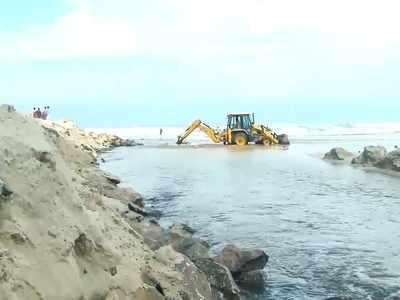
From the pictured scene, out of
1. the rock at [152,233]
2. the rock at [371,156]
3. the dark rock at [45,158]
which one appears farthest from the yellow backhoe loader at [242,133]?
the dark rock at [45,158]

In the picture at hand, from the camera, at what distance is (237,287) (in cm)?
744

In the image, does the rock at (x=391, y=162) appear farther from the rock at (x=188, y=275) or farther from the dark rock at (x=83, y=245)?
the dark rock at (x=83, y=245)

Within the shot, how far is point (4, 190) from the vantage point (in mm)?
4840

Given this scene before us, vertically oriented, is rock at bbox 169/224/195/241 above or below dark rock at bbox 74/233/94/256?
A: below

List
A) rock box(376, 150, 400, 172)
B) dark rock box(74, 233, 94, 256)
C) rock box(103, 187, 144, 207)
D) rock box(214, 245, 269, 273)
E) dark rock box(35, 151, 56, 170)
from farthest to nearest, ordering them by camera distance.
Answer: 1. rock box(376, 150, 400, 172)
2. rock box(103, 187, 144, 207)
3. rock box(214, 245, 269, 273)
4. dark rock box(35, 151, 56, 170)
5. dark rock box(74, 233, 94, 256)

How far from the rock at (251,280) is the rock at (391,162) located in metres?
19.1

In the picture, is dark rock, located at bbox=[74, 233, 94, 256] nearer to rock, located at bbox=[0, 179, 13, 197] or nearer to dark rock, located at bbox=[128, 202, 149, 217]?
rock, located at bbox=[0, 179, 13, 197]

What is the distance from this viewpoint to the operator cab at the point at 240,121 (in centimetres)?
4553

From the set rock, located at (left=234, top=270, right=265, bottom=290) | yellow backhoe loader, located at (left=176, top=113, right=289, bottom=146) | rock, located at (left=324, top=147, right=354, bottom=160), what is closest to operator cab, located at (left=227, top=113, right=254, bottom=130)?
yellow backhoe loader, located at (left=176, top=113, right=289, bottom=146)

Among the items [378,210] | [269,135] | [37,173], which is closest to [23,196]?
[37,173]

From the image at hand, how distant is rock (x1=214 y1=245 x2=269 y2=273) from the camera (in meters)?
8.17

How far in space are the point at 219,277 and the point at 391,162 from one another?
2113 cm

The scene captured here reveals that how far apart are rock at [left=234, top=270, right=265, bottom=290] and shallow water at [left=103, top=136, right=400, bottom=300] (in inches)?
7.0

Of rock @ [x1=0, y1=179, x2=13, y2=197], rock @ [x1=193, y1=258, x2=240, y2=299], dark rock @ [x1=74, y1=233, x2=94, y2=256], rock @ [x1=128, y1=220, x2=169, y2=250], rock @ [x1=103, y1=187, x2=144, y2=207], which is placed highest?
rock @ [x1=0, y1=179, x2=13, y2=197]
